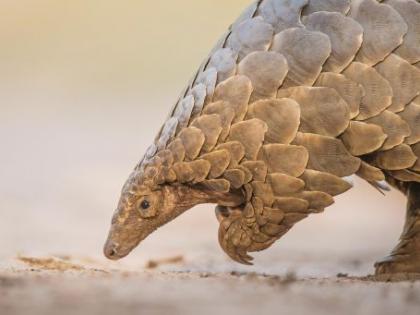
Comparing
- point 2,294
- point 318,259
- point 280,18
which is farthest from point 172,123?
point 318,259

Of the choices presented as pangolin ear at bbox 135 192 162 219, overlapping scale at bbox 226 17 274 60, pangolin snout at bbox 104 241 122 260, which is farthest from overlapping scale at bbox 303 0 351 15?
pangolin snout at bbox 104 241 122 260

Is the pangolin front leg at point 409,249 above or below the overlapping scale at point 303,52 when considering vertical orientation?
below

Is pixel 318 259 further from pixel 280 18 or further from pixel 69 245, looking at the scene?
pixel 280 18

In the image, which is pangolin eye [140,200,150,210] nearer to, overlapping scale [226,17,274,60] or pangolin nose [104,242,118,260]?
pangolin nose [104,242,118,260]

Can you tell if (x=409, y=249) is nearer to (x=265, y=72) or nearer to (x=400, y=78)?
(x=400, y=78)

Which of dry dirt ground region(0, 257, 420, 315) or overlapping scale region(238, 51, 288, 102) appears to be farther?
overlapping scale region(238, 51, 288, 102)

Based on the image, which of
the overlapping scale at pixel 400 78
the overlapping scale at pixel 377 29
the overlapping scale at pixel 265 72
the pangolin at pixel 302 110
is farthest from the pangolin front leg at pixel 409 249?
the overlapping scale at pixel 265 72

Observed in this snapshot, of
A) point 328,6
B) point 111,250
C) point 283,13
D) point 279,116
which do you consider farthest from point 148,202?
point 328,6

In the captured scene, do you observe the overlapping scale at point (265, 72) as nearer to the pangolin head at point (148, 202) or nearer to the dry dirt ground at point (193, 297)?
the pangolin head at point (148, 202)
